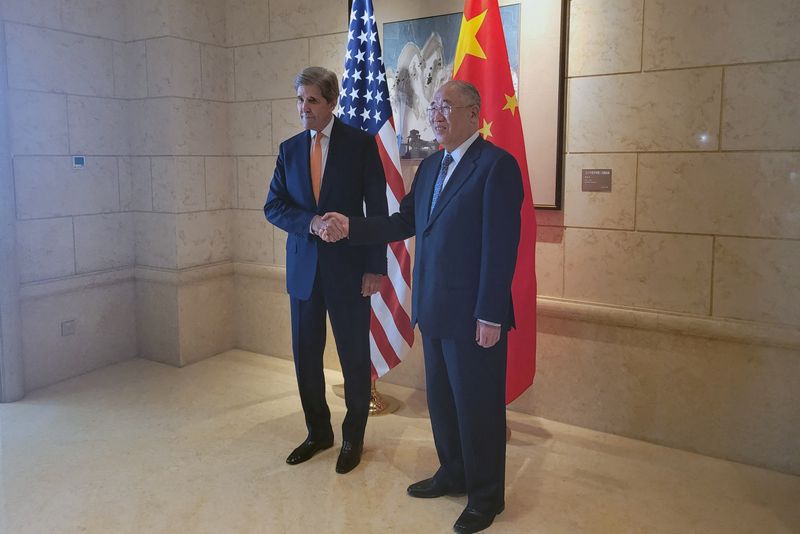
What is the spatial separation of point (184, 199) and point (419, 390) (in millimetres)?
2136

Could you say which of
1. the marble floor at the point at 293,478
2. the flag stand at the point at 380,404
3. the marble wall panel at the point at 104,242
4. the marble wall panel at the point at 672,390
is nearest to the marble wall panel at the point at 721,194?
the marble wall panel at the point at 672,390

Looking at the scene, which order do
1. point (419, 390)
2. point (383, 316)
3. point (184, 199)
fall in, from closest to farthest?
point (383, 316)
point (419, 390)
point (184, 199)

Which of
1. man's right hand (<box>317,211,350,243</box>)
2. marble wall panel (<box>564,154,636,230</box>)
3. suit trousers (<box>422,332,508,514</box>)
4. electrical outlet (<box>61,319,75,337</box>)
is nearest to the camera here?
suit trousers (<box>422,332,508,514</box>)

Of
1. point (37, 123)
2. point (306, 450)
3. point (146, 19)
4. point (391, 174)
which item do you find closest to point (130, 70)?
point (146, 19)

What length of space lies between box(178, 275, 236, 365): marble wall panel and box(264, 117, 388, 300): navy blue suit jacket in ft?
6.25

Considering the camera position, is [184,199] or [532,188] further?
[184,199]

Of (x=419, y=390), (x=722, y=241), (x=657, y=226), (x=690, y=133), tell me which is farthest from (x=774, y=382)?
(x=419, y=390)

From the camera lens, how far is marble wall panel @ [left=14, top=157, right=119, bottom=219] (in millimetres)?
4059

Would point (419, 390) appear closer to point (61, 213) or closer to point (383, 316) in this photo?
point (383, 316)

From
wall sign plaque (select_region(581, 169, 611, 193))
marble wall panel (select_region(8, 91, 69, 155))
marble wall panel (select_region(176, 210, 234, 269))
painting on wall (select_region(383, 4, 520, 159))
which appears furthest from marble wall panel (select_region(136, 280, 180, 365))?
wall sign plaque (select_region(581, 169, 611, 193))

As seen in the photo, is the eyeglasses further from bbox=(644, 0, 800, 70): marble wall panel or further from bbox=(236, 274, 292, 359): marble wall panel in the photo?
bbox=(236, 274, 292, 359): marble wall panel

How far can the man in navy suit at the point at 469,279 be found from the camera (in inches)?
91.9

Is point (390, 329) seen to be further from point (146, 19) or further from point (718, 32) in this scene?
point (146, 19)

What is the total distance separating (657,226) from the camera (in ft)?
10.5
